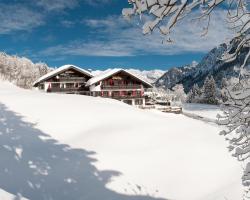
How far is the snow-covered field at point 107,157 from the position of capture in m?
19.6

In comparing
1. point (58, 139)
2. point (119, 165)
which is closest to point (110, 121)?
point (58, 139)

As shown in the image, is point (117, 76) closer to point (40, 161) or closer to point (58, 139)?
point (58, 139)

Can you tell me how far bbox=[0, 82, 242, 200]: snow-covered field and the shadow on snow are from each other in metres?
0.05

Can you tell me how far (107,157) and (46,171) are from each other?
4301 millimetres

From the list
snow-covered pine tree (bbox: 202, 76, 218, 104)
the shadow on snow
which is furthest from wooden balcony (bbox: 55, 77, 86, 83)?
snow-covered pine tree (bbox: 202, 76, 218, 104)

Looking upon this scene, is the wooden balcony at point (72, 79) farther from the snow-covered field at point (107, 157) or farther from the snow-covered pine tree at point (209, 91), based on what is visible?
the snow-covered pine tree at point (209, 91)

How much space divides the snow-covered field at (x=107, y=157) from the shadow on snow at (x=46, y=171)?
50 mm

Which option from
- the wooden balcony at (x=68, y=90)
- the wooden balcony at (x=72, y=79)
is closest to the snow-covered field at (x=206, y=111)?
the wooden balcony at (x=68, y=90)

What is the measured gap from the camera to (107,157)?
77.4 ft

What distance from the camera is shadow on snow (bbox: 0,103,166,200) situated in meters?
18.6

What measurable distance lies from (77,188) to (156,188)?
14.1ft

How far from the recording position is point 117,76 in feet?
202

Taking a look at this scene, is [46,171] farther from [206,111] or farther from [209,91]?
[209,91]

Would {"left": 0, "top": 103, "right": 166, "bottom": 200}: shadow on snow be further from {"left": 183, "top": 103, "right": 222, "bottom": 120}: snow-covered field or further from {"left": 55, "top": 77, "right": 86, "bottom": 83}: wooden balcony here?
{"left": 183, "top": 103, "right": 222, "bottom": 120}: snow-covered field
